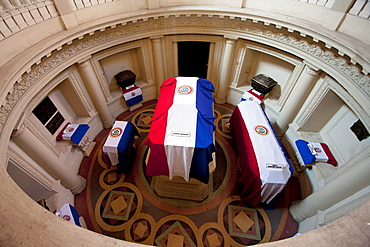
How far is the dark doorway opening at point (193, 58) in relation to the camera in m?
6.08

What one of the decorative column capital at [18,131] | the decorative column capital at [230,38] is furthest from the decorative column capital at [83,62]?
the decorative column capital at [230,38]

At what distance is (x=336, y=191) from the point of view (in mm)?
3178

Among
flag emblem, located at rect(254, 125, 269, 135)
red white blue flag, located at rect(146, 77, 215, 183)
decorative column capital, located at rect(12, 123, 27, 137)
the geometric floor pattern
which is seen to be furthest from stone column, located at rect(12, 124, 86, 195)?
flag emblem, located at rect(254, 125, 269, 135)

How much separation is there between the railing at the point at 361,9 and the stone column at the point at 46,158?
673 centimetres

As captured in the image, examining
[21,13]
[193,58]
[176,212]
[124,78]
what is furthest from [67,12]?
[176,212]

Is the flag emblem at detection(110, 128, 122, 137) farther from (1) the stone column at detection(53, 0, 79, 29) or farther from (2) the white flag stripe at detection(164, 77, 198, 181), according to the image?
(1) the stone column at detection(53, 0, 79, 29)

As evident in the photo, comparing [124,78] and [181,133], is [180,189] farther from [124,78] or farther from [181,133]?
[124,78]

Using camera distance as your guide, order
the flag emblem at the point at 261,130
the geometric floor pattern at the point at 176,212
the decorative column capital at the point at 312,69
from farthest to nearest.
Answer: the flag emblem at the point at 261,130, the decorative column capital at the point at 312,69, the geometric floor pattern at the point at 176,212

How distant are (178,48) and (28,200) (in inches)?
231

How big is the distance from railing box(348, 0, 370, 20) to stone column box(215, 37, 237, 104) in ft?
8.53

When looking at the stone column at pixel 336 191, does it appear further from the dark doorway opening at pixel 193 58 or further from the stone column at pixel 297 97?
the dark doorway opening at pixel 193 58

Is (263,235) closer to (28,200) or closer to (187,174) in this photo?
(187,174)

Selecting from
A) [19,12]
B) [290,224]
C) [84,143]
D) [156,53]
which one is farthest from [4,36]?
[290,224]

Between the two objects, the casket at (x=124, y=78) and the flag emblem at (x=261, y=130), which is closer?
the flag emblem at (x=261, y=130)
